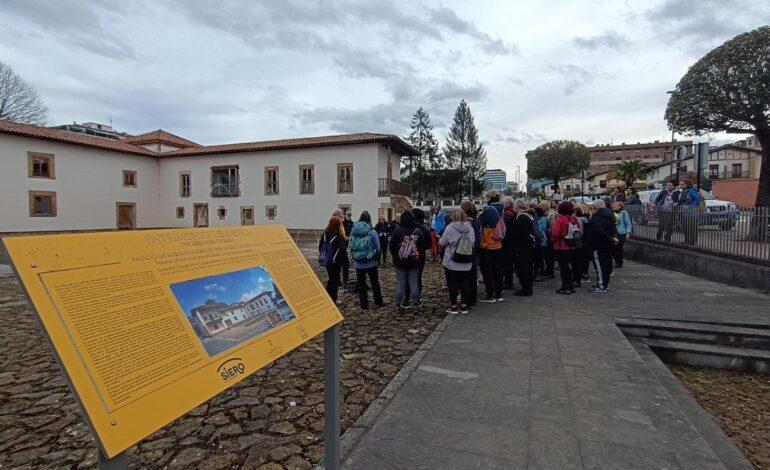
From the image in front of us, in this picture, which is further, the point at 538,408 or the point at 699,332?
the point at 699,332

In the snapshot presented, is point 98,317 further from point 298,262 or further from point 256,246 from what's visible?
point 298,262

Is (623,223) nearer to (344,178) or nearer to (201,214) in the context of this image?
(344,178)

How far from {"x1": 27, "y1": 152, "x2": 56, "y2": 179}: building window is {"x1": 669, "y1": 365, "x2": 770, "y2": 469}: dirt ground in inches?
1439

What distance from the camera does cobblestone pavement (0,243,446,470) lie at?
9.15 ft

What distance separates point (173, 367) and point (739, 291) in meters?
9.58

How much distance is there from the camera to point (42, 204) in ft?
96.2

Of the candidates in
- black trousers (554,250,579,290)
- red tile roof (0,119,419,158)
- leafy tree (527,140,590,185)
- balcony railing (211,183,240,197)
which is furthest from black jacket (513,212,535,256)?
leafy tree (527,140,590,185)

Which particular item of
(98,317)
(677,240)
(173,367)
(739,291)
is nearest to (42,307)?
(98,317)

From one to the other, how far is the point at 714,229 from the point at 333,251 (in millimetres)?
8201

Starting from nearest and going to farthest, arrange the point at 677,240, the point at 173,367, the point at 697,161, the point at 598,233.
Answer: the point at 173,367, the point at 598,233, the point at 677,240, the point at 697,161

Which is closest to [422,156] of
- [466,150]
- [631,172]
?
[466,150]

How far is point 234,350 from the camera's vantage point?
1773 millimetres

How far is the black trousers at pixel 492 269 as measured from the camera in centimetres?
706

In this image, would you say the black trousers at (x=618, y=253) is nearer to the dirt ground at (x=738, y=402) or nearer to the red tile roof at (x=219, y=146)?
the dirt ground at (x=738, y=402)
